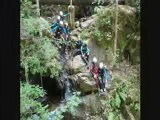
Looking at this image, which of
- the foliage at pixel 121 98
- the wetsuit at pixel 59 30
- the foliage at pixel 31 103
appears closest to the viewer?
the foliage at pixel 31 103

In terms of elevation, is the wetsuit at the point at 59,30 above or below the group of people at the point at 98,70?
above

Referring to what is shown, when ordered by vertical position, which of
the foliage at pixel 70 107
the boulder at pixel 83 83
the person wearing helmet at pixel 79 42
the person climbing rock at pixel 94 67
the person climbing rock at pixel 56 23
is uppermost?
the person climbing rock at pixel 56 23

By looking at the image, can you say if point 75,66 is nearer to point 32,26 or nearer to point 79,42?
point 79,42

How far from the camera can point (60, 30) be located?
2.16 metres

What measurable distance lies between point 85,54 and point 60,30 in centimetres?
22

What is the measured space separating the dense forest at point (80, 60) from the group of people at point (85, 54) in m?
0.02

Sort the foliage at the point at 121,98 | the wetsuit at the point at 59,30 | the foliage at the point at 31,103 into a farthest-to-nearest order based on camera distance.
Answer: the wetsuit at the point at 59,30, the foliage at the point at 121,98, the foliage at the point at 31,103

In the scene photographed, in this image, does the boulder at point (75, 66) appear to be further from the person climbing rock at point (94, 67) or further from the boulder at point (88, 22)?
the boulder at point (88, 22)

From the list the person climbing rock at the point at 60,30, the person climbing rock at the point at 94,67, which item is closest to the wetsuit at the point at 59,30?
the person climbing rock at the point at 60,30

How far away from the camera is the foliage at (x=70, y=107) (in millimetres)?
2039

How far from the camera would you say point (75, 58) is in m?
2.17

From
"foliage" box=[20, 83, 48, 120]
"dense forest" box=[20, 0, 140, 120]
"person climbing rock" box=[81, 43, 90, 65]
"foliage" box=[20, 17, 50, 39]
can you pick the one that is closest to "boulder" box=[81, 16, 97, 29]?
"dense forest" box=[20, 0, 140, 120]
